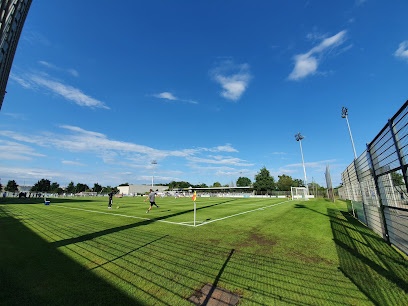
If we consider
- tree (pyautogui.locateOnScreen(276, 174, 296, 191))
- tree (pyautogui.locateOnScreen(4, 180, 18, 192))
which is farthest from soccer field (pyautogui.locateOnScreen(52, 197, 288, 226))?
tree (pyautogui.locateOnScreen(4, 180, 18, 192))

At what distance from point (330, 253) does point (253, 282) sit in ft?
11.9

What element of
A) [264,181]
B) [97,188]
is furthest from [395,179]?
[97,188]

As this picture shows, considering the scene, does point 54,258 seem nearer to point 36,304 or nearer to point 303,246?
point 36,304

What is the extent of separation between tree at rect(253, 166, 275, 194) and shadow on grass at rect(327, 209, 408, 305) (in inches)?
3577

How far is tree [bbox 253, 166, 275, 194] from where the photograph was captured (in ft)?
314

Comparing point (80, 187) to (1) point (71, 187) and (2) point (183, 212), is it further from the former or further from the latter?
(2) point (183, 212)

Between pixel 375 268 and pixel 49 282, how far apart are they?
809 cm

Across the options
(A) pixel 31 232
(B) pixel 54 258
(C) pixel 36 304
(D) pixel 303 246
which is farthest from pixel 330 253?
(A) pixel 31 232

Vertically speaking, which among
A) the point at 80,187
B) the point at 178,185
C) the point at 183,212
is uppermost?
the point at 178,185

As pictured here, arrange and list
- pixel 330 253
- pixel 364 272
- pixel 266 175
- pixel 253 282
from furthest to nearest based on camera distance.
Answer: pixel 266 175
pixel 330 253
pixel 364 272
pixel 253 282

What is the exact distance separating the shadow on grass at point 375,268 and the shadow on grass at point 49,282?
476 centimetres

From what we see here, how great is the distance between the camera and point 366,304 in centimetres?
362

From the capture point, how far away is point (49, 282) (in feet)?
14.7

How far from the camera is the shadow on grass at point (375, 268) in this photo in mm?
3961
